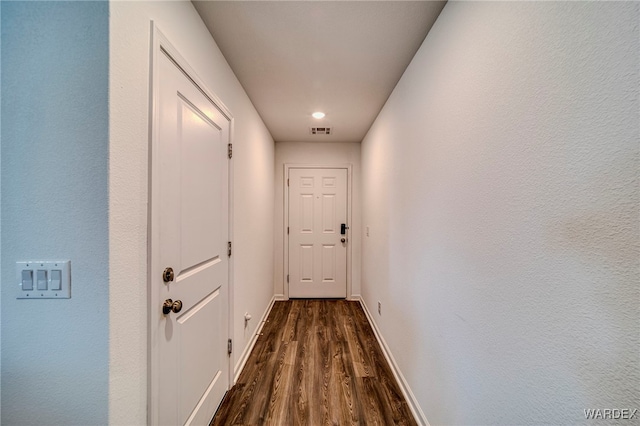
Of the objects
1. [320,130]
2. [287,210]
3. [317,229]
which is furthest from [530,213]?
[287,210]

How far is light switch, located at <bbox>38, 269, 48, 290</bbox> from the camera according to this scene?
2.24ft

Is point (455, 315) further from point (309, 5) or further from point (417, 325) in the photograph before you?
point (309, 5)

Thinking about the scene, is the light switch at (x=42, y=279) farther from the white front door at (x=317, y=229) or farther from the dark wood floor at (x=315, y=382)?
the white front door at (x=317, y=229)

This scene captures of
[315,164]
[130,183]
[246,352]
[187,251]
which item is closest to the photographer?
[130,183]

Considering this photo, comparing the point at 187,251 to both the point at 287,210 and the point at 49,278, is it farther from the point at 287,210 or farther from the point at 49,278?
the point at 287,210

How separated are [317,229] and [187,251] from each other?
230cm

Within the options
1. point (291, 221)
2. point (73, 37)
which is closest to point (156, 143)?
point (73, 37)

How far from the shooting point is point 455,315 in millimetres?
1026

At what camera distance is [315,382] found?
165 cm

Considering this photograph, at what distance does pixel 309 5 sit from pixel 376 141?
1.48 meters

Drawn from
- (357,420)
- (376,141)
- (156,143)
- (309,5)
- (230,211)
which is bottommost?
(357,420)

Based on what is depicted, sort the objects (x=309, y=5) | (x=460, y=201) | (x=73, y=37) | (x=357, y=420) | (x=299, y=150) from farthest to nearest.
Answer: (x=299, y=150) → (x=357, y=420) → (x=309, y=5) → (x=460, y=201) → (x=73, y=37)

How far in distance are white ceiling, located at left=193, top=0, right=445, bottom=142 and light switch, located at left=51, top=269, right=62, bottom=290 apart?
4.36ft

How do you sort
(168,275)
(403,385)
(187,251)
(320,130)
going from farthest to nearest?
(320,130) < (403,385) < (187,251) < (168,275)
